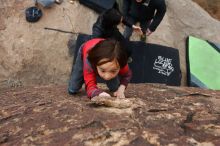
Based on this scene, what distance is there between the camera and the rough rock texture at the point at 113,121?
10.1ft

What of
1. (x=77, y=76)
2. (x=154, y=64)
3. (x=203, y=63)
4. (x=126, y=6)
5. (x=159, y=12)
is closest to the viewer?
(x=77, y=76)

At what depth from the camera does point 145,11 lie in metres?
5.89

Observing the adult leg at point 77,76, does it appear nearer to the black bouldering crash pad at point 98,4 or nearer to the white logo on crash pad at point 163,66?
the white logo on crash pad at point 163,66

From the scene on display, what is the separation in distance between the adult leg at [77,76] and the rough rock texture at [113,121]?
0.08 m

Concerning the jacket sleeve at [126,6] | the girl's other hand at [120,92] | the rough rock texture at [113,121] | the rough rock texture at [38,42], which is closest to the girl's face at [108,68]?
the rough rock texture at [113,121]

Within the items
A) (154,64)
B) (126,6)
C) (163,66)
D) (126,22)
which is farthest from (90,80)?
(163,66)

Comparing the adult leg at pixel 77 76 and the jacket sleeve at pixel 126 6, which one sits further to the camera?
the jacket sleeve at pixel 126 6

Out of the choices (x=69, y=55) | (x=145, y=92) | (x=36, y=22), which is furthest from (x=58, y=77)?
(x=145, y=92)

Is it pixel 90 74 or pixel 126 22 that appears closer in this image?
pixel 90 74

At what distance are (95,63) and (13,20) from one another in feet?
14.9

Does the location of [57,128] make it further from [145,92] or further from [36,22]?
[36,22]

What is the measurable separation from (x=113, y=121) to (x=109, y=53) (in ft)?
1.44

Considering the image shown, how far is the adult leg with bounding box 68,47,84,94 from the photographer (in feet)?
13.0

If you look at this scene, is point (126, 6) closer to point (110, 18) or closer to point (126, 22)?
point (126, 22)
